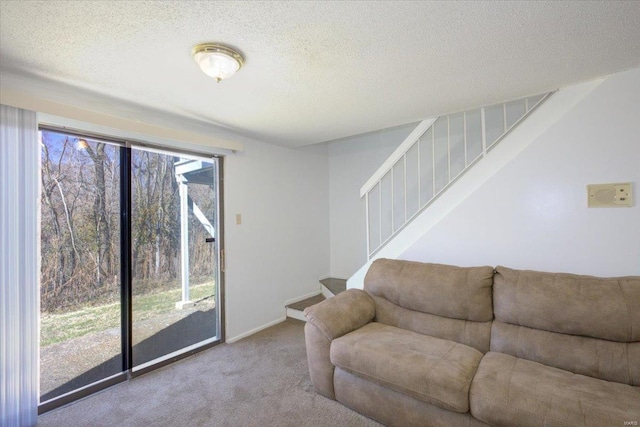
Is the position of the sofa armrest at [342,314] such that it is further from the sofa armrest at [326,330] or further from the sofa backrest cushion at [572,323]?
the sofa backrest cushion at [572,323]

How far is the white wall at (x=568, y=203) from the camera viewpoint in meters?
1.85

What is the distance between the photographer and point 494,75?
1.87 meters

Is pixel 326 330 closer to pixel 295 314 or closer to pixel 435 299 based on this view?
pixel 435 299

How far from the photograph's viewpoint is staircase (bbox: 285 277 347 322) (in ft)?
12.1

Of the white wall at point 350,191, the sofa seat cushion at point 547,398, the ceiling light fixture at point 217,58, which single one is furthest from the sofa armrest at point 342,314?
the white wall at point 350,191

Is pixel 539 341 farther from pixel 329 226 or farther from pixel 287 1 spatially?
pixel 329 226

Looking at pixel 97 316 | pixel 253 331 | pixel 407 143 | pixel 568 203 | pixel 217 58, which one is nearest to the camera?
pixel 217 58

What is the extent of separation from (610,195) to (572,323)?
3.02 feet

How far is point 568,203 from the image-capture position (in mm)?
2029

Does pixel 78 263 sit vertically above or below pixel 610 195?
below

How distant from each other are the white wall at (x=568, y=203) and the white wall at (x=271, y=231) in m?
2.14

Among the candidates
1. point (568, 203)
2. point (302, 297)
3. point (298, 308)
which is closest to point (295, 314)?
point (298, 308)

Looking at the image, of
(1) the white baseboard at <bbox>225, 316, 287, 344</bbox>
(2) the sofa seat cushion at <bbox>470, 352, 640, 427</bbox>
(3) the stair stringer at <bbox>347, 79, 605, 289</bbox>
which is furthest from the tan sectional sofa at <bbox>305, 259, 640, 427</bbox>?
(1) the white baseboard at <bbox>225, 316, 287, 344</bbox>

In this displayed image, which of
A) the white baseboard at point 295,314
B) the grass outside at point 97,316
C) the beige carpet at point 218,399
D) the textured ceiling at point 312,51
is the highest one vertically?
the textured ceiling at point 312,51
